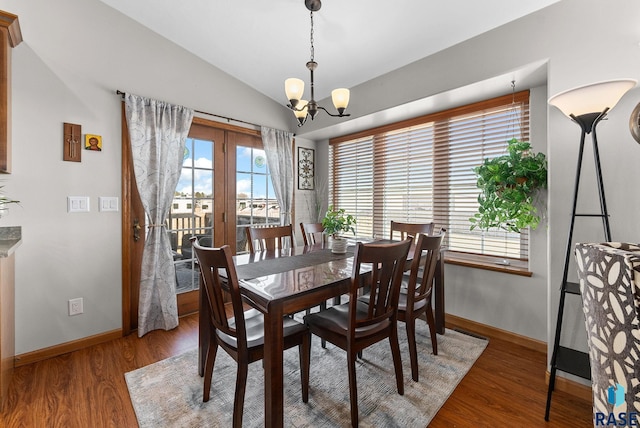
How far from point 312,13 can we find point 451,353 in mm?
2949

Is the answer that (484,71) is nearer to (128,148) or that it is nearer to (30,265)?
(128,148)

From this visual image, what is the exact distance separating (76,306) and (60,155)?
1.26m

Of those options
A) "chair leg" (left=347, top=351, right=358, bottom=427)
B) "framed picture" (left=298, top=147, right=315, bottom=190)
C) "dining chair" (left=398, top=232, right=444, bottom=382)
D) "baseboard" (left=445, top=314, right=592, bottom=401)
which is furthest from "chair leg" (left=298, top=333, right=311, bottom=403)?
"framed picture" (left=298, top=147, right=315, bottom=190)

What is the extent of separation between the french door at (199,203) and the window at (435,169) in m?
1.43

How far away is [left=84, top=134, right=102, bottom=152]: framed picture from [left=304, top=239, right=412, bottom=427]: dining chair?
91.3 inches

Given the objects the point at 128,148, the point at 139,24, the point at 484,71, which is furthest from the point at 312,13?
the point at 128,148

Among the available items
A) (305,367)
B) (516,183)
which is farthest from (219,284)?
(516,183)

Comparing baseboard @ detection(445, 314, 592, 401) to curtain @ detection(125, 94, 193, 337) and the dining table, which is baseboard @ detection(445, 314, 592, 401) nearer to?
the dining table

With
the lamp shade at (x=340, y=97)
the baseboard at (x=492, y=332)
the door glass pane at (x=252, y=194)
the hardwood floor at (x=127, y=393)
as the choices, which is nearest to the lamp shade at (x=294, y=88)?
the lamp shade at (x=340, y=97)

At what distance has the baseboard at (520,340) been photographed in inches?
68.9

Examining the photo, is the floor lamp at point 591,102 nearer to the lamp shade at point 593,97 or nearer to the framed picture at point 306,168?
the lamp shade at point 593,97

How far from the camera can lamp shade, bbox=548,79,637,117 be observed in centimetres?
134

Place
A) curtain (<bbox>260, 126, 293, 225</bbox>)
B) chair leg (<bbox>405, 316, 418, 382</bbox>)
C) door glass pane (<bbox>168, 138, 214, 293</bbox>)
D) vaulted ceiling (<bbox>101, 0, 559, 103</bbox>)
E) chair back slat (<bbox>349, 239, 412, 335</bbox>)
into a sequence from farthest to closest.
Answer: curtain (<bbox>260, 126, 293, 225</bbox>), door glass pane (<bbox>168, 138, 214, 293</bbox>), vaulted ceiling (<bbox>101, 0, 559, 103</bbox>), chair leg (<bbox>405, 316, 418, 382</bbox>), chair back slat (<bbox>349, 239, 412, 335</bbox>)

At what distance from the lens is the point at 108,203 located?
247cm
